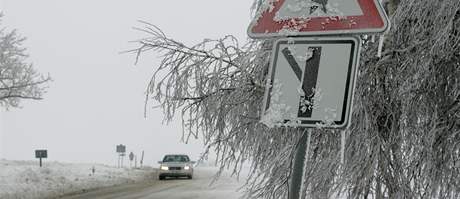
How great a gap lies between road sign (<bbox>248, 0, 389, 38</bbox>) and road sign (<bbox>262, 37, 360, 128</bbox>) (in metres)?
0.08

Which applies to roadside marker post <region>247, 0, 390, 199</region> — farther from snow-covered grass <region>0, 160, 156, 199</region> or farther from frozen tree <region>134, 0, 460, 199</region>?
snow-covered grass <region>0, 160, 156, 199</region>

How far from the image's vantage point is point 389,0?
5.83 metres

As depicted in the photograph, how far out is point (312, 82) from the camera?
296 centimetres

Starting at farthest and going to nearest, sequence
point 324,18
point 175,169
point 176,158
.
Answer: point 176,158 → point 175,169 → point 324,18

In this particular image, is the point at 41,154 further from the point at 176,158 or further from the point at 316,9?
the point at 316,9

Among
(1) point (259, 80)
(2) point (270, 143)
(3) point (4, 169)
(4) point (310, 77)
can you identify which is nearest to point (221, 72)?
(1) point (259, 80)

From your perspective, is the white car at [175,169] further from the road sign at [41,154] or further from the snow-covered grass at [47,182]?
the road sign at [41,154]

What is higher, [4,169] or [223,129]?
[223,129]

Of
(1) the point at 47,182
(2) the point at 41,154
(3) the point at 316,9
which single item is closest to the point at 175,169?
(2) the point at 41,154

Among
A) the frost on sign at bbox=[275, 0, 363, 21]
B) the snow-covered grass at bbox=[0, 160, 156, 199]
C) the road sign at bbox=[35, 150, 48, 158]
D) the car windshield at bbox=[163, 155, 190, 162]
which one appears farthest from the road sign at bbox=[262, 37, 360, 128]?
the car windshield at bbox=[163, 155, 190, 162]

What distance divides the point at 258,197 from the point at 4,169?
923 inches

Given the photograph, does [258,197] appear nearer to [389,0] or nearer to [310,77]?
[389,0]

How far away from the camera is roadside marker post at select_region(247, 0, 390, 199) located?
2891 mm

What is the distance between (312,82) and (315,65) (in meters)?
0.09
